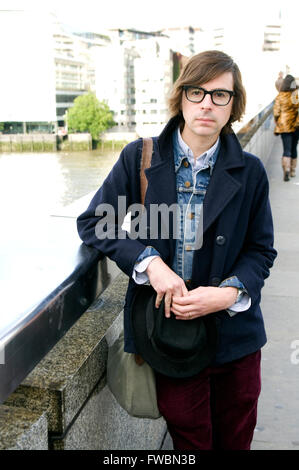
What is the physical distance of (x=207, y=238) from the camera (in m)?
1.58

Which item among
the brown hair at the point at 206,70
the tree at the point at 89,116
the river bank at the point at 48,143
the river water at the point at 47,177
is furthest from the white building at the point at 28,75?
the brown hair at the point at 206,70

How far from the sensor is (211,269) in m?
1.59

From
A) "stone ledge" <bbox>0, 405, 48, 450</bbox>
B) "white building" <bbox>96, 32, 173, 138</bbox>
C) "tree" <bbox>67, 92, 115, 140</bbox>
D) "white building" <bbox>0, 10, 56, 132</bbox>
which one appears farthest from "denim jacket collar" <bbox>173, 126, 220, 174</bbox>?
"white building" <bbox>96, 32, 173, 138</bbox>

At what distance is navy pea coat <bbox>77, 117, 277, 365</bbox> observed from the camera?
1566mm

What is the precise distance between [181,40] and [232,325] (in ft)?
558

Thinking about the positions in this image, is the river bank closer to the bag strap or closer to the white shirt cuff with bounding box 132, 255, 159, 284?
the bag strap

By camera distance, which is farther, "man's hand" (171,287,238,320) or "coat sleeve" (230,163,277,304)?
"coat sleeve" (230,163,277,304)

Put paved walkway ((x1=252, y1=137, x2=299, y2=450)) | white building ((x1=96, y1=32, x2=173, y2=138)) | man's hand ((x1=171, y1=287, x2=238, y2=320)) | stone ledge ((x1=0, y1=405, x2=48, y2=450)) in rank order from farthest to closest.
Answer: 1. white building ((x1=96, y1=32, x2=173, y2=138))
2. paved walkway ((x1=252, y1=137, x2=299, y2=450))
3. man's hand ((x1=171, y1=287, x2=238, y2=320))
4. stone ledge ((x1=0, y1=405, x2=48, y2=450))

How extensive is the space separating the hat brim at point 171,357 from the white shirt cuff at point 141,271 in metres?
0.05

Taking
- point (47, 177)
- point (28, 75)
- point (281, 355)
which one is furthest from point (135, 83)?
point (281, 355)

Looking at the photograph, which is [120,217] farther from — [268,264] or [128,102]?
[128,102]

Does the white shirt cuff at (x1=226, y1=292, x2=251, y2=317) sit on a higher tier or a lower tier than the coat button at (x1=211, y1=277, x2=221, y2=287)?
lower

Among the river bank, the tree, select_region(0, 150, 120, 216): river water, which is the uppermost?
the tree

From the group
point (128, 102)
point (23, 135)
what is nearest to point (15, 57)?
point (23, 135)
